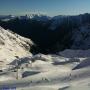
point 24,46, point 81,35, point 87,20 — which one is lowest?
point 24,46

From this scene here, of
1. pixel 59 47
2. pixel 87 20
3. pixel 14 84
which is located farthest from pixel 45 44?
pixel 14 84

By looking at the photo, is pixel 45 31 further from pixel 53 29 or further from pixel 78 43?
pixel 78 43

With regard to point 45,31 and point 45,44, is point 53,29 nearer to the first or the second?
point 45,31

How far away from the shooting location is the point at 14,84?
14773mm

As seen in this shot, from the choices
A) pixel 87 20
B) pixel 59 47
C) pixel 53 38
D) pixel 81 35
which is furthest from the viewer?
pixel 87 20

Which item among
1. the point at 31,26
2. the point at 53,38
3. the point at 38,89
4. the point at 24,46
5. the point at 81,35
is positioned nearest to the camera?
the point at 38,89

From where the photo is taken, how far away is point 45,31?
14625cm

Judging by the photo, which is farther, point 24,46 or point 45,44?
point 45,44

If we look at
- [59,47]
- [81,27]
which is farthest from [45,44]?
[81,27]

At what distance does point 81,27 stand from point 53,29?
19727 millimetres

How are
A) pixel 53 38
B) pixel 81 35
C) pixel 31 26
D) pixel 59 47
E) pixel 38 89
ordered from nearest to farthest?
pixel 38 89 < pixel 59 47 < pixel 81 35 < pixel 53 38 < pixel 31 26

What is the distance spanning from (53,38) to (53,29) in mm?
16602

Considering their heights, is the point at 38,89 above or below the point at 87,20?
below

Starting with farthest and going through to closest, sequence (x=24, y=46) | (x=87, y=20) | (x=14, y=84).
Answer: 1. (x=87, y=20)
2. (x=24, y=46)
3. (x=14, y=84)
